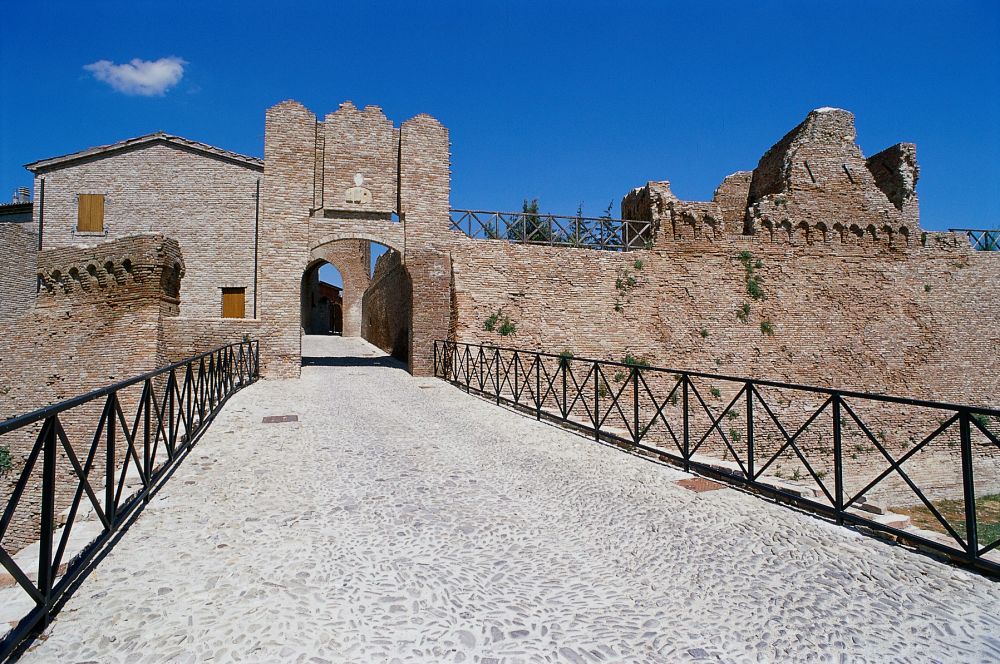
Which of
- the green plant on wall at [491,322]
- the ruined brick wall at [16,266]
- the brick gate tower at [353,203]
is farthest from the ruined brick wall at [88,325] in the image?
the green plant on wall at [491,322]

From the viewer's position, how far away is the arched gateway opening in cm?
1809

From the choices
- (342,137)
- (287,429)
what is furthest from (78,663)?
(342,137)

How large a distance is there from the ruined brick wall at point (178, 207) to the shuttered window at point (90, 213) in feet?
0.46

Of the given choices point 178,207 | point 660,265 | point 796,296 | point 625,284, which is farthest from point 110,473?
point 796,296

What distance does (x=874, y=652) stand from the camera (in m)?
2.36

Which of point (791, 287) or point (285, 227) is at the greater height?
point (285, 227)

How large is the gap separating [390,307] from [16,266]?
1116cm

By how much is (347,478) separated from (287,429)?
2620 millimetres

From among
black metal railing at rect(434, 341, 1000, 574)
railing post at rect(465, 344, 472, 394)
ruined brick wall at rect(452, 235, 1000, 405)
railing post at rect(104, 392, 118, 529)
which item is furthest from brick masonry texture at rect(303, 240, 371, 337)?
railing post at rect(104, 392, 118, 529)

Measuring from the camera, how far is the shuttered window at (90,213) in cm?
1559

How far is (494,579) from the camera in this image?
301 centimetres

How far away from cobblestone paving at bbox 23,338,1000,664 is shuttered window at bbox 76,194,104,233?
14238 millimetres

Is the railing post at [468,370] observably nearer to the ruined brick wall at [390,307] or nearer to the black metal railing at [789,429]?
the black metal railing at [789,429]

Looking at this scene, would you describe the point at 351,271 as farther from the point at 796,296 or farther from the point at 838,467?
the point at 838,467
